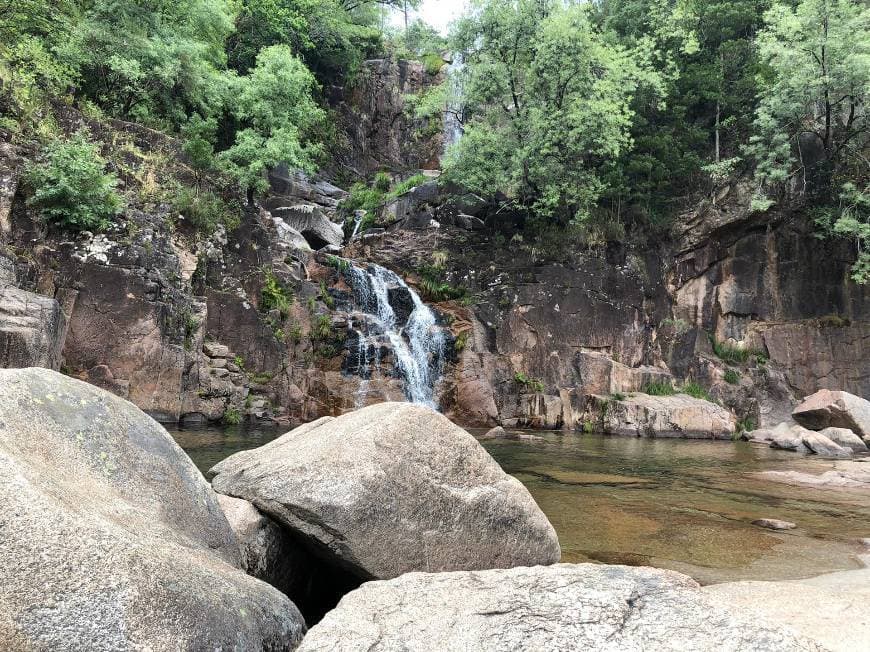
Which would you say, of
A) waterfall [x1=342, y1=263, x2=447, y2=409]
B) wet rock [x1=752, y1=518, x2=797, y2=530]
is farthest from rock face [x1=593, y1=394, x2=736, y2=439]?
wet rock [x1=752, y1=518, x2=797, y2=530]

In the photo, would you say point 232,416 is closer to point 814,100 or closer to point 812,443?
point 812,443

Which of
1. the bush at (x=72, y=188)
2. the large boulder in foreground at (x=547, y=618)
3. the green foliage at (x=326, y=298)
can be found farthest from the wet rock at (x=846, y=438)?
the bush at (x=72, y=188)

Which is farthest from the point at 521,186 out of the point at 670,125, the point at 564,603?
the point at 564,603

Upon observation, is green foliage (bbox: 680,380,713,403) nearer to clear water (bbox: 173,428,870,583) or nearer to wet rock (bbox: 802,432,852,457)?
wet rock (bbox: 802,432,852,457)

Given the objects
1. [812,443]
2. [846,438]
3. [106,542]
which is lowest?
[812,443]

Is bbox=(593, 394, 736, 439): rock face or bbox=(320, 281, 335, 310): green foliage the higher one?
bbox=(320, 281, 335, 310): green foliage

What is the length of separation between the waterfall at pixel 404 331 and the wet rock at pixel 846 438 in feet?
41.2

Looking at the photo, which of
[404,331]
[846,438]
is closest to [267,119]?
[404,331]

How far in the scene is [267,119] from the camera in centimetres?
2188

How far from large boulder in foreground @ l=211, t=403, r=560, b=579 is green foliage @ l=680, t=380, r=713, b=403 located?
20.7 metres

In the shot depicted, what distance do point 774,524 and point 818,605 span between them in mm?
3924

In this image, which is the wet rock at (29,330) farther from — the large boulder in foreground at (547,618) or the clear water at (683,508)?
the large boulder in foreground at (547,618)

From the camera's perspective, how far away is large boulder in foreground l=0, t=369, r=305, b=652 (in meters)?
2.02

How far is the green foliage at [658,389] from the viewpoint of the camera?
22.5 metres
